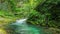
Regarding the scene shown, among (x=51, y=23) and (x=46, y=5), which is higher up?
(x=46, y=5)

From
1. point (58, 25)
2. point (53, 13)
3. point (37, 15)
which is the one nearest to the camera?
point (58, 25)

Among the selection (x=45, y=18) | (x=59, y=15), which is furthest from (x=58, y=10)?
(x=45, y=18)

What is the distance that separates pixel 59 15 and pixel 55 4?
1478mm

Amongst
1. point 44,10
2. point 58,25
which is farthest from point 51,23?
point 44,10

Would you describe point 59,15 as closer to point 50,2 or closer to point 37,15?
point 50,2

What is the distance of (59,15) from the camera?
19984 mm

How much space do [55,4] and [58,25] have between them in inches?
103

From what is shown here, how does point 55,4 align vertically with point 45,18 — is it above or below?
above

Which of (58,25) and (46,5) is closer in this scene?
(58,25)

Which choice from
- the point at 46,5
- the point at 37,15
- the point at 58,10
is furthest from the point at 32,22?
the point at 58,10

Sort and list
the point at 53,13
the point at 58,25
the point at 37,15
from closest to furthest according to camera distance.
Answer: the point at 58,25, the point at 53,13, the point at 37,15

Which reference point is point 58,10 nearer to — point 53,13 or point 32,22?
point 53,13

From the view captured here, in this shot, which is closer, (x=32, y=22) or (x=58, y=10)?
(x=58, y=10)

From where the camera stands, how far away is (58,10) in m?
20.2
